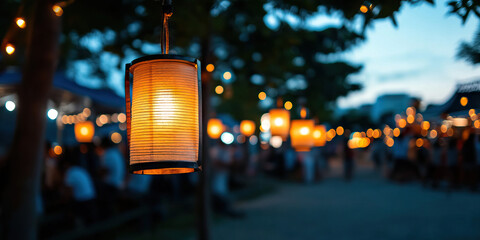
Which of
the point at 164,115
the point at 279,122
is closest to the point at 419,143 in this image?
the point at 279,122

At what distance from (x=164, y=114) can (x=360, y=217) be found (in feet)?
31.7

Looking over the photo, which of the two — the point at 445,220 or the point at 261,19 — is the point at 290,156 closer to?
the point at 445,220

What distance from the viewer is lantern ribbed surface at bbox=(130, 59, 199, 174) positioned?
7.37ft

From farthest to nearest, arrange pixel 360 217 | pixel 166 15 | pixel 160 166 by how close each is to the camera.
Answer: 1. pixel 360 217
2. pixel 166 15
3. pixel 160 166

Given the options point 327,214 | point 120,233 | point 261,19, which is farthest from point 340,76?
point 261,19

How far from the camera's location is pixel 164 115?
225 centimetres

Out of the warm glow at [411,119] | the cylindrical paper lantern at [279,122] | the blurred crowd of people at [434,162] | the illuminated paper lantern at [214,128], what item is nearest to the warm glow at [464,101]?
the blurred crowd of people at [434,162]

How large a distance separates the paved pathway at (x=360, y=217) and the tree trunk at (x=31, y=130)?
5.49m

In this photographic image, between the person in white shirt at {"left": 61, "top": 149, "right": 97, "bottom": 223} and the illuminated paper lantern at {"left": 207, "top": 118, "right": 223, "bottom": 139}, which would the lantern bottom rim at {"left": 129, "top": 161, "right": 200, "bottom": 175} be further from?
the illuminated paper lantern at {"left": 207, "top": 118, "right": 223, "bottom": 139}

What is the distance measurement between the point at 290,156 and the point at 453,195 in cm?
1063

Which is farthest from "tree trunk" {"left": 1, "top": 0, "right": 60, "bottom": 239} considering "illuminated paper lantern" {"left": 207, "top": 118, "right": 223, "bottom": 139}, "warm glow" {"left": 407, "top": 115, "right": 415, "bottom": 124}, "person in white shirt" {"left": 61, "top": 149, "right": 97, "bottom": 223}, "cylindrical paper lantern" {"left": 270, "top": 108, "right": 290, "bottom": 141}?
"warm glow" {"left": 407, "top": 115, "right": 415, "bottom": 124}

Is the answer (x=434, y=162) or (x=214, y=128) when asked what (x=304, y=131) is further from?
(x=434, y=162)

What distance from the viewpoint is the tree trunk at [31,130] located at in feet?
13.7

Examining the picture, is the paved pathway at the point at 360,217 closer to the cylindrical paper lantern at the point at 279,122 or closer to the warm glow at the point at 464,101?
the cylindrical paper lantern at the point at 279,122
